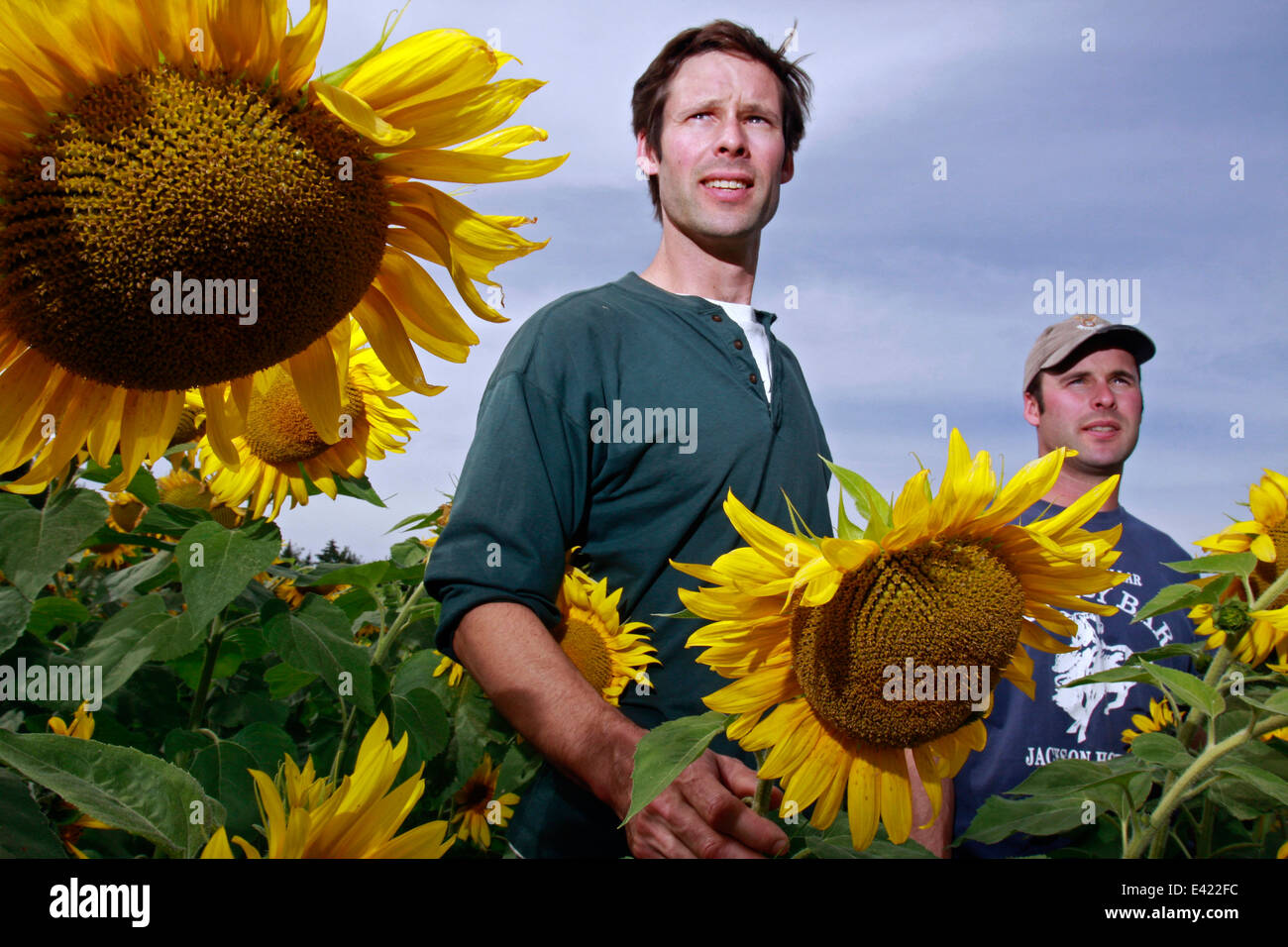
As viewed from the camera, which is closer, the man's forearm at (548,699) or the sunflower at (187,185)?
the sunflower at (187,185)

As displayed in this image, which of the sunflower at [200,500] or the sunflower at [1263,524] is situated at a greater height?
the sunflower at [200,500]

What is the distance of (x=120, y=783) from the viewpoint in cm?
83

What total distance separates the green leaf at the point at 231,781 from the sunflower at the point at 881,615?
3.30ft

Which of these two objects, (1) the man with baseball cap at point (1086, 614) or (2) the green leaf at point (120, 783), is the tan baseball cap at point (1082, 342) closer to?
(1) the man with baseball cap at point (1086, 614)

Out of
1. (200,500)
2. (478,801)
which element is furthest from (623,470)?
(478,801)

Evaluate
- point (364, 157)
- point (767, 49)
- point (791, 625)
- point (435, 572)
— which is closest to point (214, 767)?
point (435, 572)

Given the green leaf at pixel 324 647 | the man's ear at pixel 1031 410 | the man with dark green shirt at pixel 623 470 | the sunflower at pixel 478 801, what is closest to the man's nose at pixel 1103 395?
the man's ear at pixel 1031 410

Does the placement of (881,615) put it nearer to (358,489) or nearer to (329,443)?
(329,443)

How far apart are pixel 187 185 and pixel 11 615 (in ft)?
2.79

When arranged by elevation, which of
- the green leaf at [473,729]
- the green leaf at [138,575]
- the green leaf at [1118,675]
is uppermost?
the green leaf at [138,575]

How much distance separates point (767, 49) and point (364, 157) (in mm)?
2338

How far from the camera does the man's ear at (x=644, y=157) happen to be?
3.07 metres

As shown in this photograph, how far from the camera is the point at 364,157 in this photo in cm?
84

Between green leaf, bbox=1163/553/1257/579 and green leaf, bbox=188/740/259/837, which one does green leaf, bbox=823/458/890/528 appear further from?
green leaf, bbox=188/740/259/837
